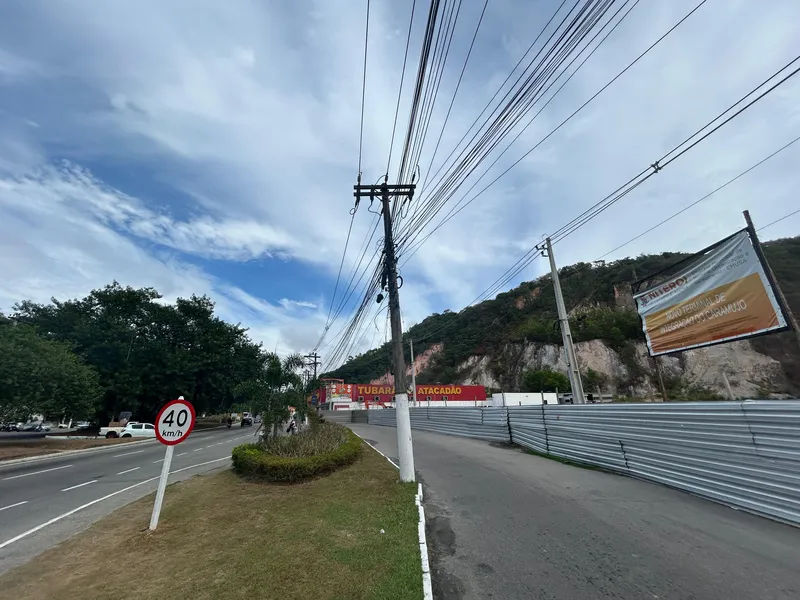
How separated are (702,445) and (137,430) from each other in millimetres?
37037

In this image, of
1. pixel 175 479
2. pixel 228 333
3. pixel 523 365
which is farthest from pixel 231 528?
pixel 523 365

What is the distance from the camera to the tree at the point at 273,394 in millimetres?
14016

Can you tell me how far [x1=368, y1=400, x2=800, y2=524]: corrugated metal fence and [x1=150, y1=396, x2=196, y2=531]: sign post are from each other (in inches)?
353

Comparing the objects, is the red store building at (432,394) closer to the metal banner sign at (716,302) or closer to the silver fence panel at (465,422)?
the silver fence panel at (465,422)

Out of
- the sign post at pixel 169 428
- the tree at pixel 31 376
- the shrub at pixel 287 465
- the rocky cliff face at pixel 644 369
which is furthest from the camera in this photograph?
the rocky cliff face at pixel 644 369

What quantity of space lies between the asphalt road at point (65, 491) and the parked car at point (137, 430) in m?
13.9

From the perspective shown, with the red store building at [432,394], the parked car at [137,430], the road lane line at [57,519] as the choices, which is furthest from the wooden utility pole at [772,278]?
the red store building at [432,394]

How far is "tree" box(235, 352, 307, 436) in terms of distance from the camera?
14.0m

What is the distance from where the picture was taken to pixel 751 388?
4947 centimetres

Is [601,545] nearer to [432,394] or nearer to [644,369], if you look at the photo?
[432,394]

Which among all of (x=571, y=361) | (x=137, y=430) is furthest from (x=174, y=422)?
(x=137, y=430)

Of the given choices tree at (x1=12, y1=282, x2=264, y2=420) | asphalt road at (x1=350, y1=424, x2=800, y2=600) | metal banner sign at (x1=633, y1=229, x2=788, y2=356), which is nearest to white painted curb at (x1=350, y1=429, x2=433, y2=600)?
asphalt road at (x1=350, y1=424, x2=800, y2=600)

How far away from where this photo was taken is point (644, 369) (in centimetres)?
6062

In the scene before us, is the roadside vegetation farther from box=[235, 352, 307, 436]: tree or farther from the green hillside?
the green hillside
